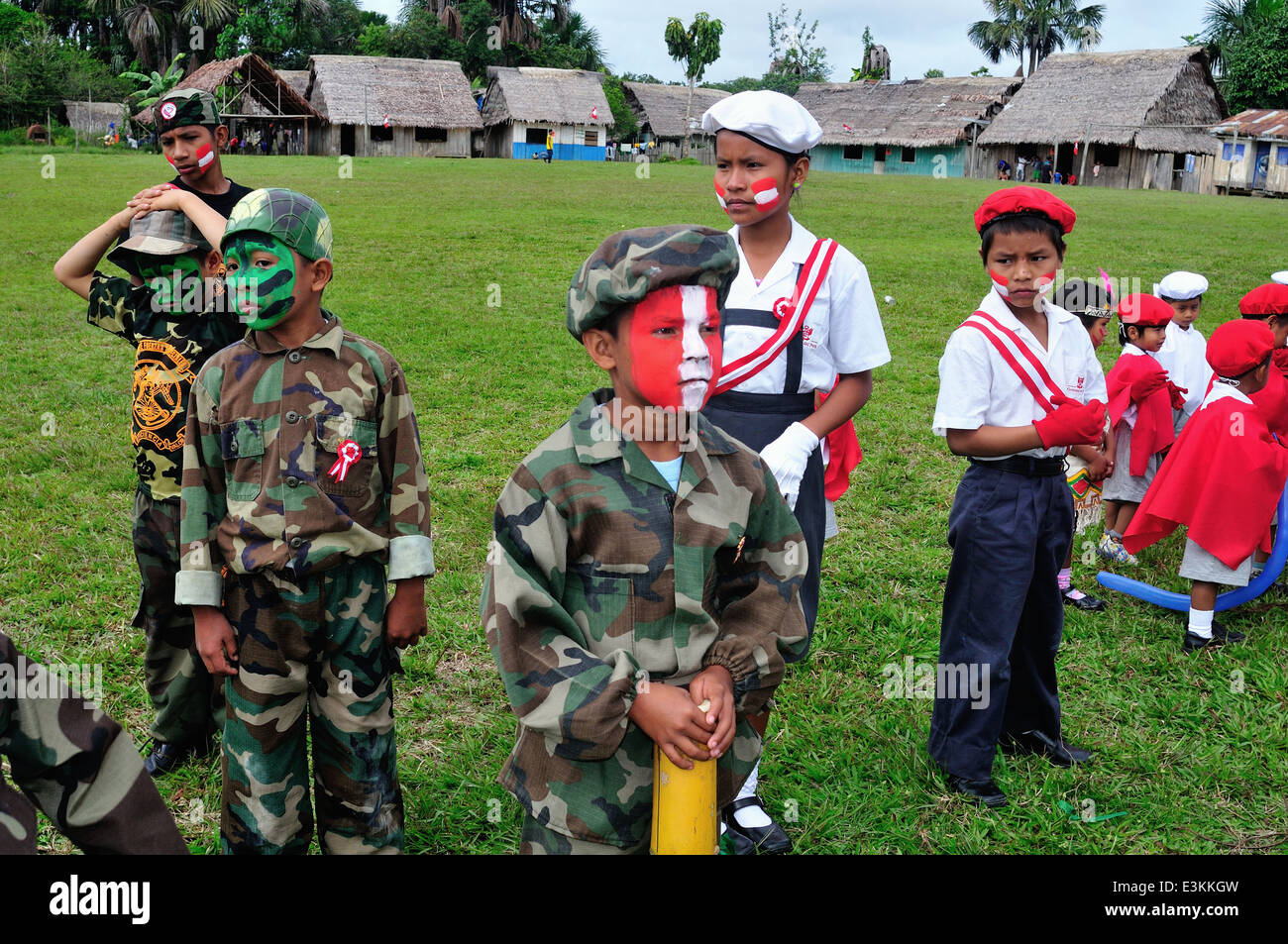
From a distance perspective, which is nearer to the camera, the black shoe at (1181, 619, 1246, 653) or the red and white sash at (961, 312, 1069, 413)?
the red and white sash at (961, 312, 1069, 413)

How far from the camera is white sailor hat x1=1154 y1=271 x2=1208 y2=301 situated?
6172mm

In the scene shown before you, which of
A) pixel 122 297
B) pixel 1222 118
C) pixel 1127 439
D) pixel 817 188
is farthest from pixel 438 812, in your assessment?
pixel 1222 118

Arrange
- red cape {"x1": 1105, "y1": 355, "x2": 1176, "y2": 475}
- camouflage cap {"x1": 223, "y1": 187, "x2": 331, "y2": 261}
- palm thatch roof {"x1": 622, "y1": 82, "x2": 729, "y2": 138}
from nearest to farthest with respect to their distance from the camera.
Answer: camouflage cap {"x1": 223, "y1": 187, "x2": 331, "y2": 261} < red cape {"x1": 1105, "y1": 355, "x2": 1176, "y2": 475} < palm thatch roof {"x1": 622, "y1": 82, "x2": 729, "y2": 138}

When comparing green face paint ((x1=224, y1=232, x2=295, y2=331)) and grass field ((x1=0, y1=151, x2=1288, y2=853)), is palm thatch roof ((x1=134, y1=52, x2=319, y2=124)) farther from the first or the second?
green face paint ((x1=224, y1=232, x2=295, y2=331))

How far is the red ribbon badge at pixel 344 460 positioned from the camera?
2.82m

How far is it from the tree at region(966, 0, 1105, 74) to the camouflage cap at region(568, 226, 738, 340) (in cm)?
7508

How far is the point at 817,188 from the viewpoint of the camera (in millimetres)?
29906

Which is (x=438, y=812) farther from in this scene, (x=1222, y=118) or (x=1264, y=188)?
(x=1222, y=118)

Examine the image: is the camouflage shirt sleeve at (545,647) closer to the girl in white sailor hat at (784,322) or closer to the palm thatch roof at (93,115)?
the girl in white sailor hat at (784,322)

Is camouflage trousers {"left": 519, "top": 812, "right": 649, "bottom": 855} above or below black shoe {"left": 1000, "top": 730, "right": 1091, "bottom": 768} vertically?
above

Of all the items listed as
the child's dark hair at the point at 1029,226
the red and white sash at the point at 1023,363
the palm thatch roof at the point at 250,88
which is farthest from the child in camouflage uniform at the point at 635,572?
the palm thatch roof at the point at 250,88

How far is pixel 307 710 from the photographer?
9.90 feet

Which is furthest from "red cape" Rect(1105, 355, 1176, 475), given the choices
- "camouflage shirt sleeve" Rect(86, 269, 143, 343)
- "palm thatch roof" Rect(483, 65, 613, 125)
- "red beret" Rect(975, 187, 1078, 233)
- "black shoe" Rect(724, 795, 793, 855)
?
"palm thatch roof" Rect(483, 65, 613, 125)

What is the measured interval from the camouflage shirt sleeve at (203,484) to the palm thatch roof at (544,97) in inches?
2025
